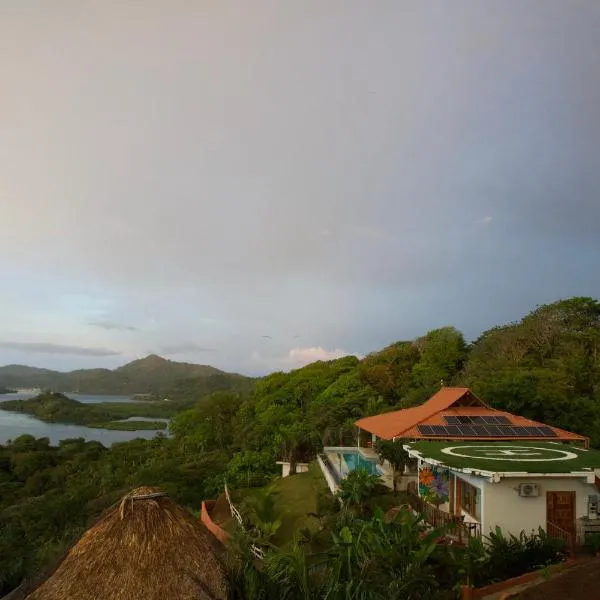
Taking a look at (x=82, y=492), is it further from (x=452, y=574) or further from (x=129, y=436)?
(x=129, y=436)

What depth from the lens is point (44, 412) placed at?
353 feet

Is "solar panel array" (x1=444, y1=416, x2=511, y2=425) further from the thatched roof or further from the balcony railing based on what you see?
the thatched roof

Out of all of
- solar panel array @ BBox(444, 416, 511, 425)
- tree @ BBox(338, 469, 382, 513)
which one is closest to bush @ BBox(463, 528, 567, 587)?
tree @ BBox(338, 469, 382, 513)

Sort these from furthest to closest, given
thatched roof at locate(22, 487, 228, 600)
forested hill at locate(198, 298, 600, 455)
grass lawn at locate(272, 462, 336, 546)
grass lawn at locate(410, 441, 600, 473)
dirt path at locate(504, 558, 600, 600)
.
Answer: forested hill at locate(198, 298, 600, 455) < grass lawn at locate(272, 462, 336, 546) < grass lawn at locate(410, 441, 600, 473) < dirt path at locate(504, 558, 600, 600) < thatched roof at locate(22, 487, 228, 600)

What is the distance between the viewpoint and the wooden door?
1085 centimetres

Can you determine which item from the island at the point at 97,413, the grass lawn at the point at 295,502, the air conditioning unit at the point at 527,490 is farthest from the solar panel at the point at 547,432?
the island at the point at 97,413

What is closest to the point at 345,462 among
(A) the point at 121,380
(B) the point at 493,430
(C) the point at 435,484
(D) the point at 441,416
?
(D) the point at 441,416

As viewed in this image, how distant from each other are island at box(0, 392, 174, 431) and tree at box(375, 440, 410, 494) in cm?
8338

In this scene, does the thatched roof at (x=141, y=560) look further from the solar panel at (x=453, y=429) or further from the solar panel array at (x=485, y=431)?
the solar panel at (x=453, y=429)

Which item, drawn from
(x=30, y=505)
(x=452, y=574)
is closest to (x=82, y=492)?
(x=30, y=505)

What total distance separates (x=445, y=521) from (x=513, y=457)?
7.82 ft

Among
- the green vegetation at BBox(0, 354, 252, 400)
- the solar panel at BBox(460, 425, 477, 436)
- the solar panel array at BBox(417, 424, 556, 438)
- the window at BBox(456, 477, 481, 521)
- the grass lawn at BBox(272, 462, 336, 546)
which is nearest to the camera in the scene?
the window at BBox(456, 477, 481, 521)

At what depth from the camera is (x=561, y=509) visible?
10961 mm

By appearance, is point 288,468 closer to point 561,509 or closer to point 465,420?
point 465,420
